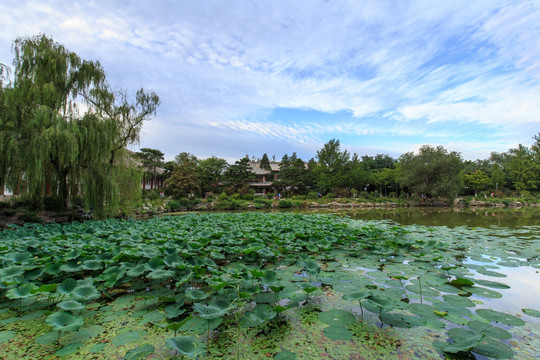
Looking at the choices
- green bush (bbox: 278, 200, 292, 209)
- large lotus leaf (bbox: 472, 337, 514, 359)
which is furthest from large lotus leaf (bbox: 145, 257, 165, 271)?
green bush (bbox: 278, 200, 292, 209)

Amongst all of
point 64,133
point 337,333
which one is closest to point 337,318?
point 337,333

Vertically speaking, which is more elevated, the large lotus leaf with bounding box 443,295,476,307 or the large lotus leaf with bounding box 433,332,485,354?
the large lotus leaf with bounding box 433,332,485,354

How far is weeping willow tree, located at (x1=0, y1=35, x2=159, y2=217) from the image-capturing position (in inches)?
245

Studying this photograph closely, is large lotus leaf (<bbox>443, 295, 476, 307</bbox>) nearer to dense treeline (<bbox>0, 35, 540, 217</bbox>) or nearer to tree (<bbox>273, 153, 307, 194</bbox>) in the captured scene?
dense treeline (<bbox>0, 35, 540, 217</bbox>)

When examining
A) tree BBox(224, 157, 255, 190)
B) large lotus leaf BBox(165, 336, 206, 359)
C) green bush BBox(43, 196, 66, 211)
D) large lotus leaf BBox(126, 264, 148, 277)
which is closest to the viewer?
large lotus leaf BBox(165, 336, 206, 359)

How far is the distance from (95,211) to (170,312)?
731 cm

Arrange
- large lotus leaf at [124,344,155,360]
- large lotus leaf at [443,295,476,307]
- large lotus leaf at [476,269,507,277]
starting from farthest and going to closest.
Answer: large lotus leaf at [476,269,507,277] < large lotus leaf at [443,295,476,307] < large lotus leaf at [124,344,155,360]

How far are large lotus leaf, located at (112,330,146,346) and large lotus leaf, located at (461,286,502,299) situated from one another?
8.60 feet

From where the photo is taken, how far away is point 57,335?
155cm

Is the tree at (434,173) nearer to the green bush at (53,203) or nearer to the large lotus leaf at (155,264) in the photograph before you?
the large lotus leaf at (155,264)

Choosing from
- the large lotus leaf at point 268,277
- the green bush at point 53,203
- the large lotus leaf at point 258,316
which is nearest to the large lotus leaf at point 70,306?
the large lotus leaf at point 258,316

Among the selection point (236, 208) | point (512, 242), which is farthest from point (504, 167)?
point (512, 242)

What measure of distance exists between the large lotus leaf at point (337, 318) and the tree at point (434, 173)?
72.3 ft

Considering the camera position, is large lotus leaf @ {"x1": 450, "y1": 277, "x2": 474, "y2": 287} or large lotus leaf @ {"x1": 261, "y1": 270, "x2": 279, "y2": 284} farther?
large lotus leaf @ {"x1": 450, "y1": 277, "x2": 474, "y2": 287}
